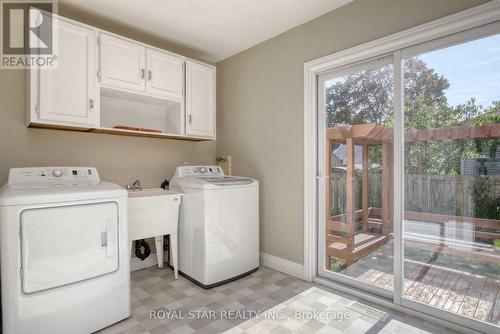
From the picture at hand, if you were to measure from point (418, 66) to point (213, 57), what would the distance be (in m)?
2.36

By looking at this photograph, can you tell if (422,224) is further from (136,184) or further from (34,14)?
(34,14)

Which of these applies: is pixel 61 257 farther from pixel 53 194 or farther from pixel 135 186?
pixel 135 186

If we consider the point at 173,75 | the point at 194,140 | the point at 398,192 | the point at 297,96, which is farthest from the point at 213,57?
the point at 398,192

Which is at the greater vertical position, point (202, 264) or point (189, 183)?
point (189, 183)

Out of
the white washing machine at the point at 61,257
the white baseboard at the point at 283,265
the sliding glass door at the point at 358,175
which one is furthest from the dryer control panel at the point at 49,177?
the sliding glass door at the point at 358,175

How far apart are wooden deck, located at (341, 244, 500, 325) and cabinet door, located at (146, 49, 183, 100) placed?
98.0 inches

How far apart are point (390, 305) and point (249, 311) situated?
43.0 inches

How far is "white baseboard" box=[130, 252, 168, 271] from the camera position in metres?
2.82

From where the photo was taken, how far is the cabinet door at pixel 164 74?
2.61 m

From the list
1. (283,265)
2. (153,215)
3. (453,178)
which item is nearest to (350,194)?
(453,178)

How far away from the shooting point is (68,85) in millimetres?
2150

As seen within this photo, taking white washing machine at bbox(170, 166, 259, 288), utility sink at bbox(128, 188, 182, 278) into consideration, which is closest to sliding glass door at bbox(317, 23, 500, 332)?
white washing machine at bbox(170, 166, 259, 288)

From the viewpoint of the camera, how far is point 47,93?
2059mm

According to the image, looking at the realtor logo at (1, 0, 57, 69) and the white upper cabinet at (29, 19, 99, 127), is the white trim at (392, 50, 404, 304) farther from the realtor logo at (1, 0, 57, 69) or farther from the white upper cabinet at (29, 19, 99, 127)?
the realtor logo at (1, 0, 57, 69)
